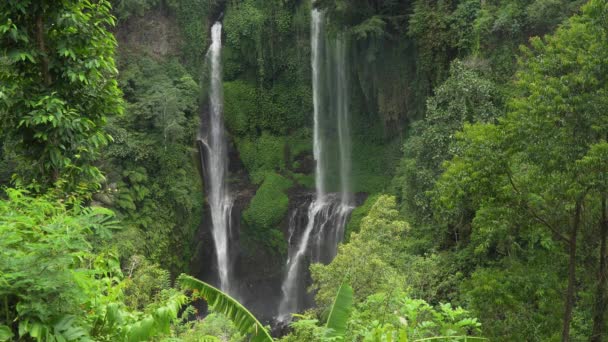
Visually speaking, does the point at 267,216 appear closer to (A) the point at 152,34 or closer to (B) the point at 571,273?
(A) the point at 152,34

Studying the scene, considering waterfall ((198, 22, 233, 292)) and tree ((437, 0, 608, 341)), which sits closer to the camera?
tree ((437, 0, 608, 341))

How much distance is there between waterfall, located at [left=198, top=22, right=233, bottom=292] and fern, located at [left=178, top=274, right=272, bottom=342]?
21.2 m

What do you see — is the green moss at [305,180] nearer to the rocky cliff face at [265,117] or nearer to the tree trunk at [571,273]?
the rocky cliff face at [265,117]

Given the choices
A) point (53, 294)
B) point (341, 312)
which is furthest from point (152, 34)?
point (53, 294)

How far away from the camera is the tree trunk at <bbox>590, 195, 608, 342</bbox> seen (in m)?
9.77

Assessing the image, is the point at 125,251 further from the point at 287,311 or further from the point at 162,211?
the point at 287,311

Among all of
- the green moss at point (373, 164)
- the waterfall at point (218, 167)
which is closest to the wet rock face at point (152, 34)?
the waterfall at point (218, 167)

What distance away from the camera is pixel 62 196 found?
18.8 ft

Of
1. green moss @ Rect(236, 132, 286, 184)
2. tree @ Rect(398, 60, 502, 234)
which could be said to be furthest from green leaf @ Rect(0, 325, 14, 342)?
green moss @ Rect(236, 132, 286, 184)

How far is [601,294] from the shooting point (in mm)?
10016

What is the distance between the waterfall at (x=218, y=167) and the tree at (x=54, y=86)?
21.0m

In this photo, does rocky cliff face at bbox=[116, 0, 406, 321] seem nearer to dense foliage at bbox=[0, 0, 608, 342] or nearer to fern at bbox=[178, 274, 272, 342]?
dense foliage at bbox=[0, 0, 608, 342]

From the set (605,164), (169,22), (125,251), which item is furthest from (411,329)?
(169,22)

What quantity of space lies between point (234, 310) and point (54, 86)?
121 inches
